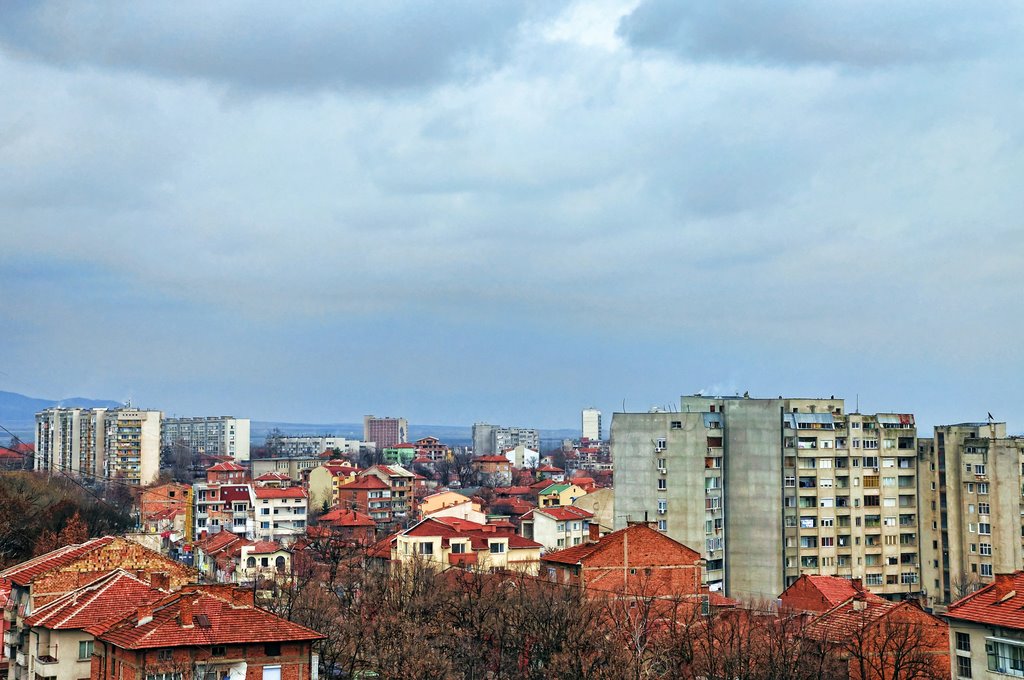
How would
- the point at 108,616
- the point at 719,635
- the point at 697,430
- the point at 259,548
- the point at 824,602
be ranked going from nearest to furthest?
the point at 108,616, the point at 719,635, the point at 824,602, the point at 697,430, the point at 259,548

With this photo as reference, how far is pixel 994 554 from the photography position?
68875mm

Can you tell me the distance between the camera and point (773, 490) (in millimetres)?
69250

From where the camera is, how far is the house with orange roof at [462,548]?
225ft

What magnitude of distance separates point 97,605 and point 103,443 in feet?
454

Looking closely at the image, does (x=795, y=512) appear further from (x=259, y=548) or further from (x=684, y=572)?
(x=259, y=548)

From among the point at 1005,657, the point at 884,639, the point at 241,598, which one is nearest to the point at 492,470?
the point at 884,639

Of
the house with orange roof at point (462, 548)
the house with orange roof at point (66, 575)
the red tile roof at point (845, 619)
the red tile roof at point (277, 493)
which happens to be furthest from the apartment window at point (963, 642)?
the red tile roof at point (277, 493)

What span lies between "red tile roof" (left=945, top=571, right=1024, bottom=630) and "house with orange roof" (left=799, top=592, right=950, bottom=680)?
236 centimetres

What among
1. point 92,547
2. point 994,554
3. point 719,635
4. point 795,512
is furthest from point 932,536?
point 92,547

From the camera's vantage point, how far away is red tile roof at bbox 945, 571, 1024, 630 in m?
33.8

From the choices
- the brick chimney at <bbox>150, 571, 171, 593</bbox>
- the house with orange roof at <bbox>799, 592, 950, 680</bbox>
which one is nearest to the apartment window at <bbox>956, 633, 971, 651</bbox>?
the house with orange roof at <bbox>799, 592, 950, 680</bbox>

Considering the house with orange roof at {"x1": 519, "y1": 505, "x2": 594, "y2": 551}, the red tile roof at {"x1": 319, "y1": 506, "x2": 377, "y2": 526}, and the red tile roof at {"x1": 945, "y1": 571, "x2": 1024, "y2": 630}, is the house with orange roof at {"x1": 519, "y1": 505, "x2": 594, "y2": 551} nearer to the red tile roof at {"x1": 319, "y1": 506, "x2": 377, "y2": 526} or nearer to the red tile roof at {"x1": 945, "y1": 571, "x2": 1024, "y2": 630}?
the red tile roof at {"x1": 319, "y1": 506, "x2": 377, "y2": 526}

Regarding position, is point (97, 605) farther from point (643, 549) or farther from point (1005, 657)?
point (1005, 657)

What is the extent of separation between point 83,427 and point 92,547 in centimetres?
13881
